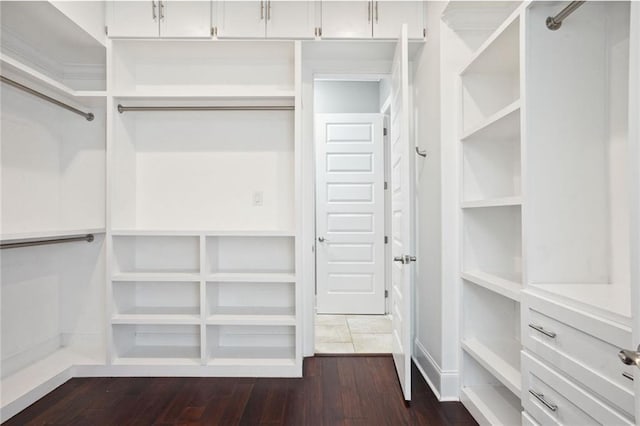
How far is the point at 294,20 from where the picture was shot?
2508 millimetres

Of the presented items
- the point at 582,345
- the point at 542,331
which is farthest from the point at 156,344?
the point at 582,345

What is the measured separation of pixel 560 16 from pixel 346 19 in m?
1.49

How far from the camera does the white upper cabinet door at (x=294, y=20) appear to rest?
2502 millimetres

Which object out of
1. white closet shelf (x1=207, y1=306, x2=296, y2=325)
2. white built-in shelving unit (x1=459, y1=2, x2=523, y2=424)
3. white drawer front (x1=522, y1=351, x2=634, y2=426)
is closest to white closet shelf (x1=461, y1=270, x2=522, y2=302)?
white built-in shelving unit (x1=459, y1=2, x2=523, y2=424)

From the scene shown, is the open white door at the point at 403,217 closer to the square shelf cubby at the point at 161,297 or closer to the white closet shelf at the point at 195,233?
the white closet shelf at the point at 195,233

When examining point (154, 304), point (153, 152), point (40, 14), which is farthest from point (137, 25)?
point (154, 304)

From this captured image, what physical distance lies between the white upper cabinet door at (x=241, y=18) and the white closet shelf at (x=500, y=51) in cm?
144

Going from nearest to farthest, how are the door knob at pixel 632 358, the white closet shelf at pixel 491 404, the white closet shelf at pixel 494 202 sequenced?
1. the door knob at pixel 632 358
2. the white closet shelf at pixel 494 202
3. the white closet shelf at pixel 491 404

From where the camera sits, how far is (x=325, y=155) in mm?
4059

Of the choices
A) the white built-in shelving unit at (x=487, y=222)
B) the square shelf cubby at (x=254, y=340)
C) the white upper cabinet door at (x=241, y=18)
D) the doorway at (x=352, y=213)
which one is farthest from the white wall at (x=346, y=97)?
the square shelf cubby at (x=254, y=340)

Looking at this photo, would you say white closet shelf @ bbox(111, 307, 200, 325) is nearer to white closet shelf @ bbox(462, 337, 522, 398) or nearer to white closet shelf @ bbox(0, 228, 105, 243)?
white closet shelf @ bbox(0, 228, 105, 243)

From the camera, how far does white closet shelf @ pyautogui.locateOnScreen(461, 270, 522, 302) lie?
1.66 meters

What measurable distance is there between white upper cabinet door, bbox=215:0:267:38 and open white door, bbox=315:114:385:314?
166cm

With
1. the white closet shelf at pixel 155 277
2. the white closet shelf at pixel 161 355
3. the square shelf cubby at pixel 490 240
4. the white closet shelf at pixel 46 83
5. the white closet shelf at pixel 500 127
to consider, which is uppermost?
the white closet shelf at pixel 46 83
